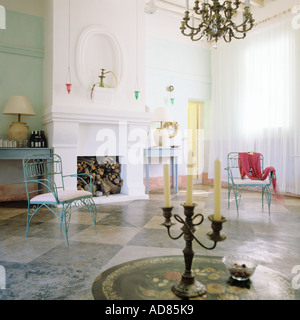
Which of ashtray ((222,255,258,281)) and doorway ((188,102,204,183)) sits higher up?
doorway ((188,102,204,183))

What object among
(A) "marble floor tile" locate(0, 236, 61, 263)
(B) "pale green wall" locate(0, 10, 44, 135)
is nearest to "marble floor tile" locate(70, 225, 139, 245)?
(A) "marble floor tile" locate(0, 236, 61, 263)

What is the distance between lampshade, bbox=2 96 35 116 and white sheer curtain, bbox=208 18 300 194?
3.94m

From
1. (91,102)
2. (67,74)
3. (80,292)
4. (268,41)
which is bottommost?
(80,292)

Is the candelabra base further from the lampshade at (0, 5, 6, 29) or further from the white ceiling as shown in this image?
the white ceiling

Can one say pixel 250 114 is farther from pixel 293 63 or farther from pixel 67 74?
pixel 67 74

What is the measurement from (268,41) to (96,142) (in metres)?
3.64

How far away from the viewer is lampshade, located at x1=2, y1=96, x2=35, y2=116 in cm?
445

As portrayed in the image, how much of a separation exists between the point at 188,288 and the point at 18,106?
4158 mm

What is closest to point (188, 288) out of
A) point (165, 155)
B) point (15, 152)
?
point (15, 152)

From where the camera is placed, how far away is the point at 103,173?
5074 mm

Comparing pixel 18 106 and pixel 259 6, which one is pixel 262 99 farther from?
pixel 18 106

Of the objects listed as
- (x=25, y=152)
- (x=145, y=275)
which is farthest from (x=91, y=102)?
(x=145, y=275)

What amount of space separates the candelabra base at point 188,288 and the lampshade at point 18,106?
4.06m

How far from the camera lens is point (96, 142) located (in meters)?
4.80
